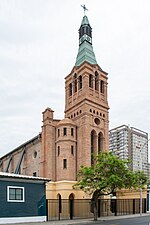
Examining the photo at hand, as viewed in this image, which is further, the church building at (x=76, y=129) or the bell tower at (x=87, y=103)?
the bell tower at (x=87, y=103)

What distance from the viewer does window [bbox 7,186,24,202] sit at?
93.9ft

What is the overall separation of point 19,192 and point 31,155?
29327 millimetres

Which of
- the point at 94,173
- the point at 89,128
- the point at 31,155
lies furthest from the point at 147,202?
the point at 31,155

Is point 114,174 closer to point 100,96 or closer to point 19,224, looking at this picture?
point 19,224

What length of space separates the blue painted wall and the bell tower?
56.2 feet

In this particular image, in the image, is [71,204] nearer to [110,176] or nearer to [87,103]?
[110,176]

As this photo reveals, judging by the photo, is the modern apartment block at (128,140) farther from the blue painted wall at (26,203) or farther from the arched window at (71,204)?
the blue painted wall at (26,203)

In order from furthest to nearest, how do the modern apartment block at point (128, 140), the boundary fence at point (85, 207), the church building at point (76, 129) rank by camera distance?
the modern apartment block at point (128, 140) < the church building at point (76, 129) < the boundary fence at point (85, 207)

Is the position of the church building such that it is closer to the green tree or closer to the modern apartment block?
the green tree

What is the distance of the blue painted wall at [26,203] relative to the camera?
28.0 meters

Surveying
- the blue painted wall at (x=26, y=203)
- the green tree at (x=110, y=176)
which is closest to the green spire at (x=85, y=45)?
the green tree at (x=110, y=176)

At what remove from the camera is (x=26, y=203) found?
29703 millimetres

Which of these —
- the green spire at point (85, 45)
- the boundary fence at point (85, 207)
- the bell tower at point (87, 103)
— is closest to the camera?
the boundary fence at point (85, 207)

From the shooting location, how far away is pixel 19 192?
2947cm
